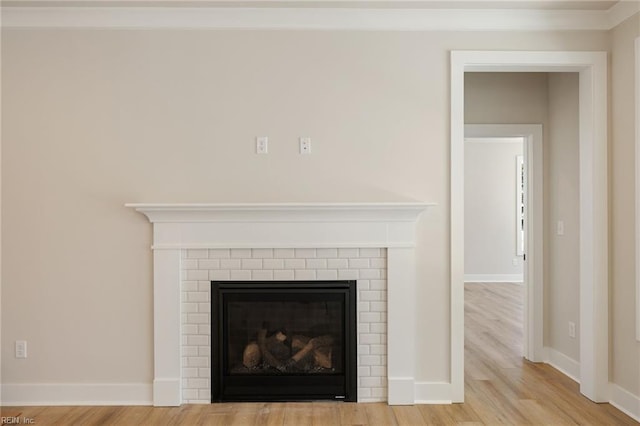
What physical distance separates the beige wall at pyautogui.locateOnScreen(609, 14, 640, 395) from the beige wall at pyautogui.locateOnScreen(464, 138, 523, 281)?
5.28m

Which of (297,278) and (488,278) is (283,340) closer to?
(297,278)

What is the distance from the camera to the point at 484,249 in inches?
326

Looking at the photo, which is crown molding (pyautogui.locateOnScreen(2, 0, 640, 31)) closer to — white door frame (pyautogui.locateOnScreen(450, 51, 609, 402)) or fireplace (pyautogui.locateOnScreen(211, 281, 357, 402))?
white door frame (pyautogui.locateOnScreen(450, 51, 609, 402))

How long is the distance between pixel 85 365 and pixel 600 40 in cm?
404

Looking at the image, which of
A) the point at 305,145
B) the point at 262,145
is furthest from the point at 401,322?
the point at 262,145

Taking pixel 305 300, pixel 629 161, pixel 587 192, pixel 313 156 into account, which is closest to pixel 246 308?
pixel 305 300

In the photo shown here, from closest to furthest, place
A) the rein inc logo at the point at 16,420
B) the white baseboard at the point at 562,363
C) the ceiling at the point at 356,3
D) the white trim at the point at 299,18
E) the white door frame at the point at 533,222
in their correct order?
the rein inc logo at the point at 16,420
the ceiling at the point at 356,3
the white trim at the point at 299,18
the white baseboard at the point at 562,363
the white door frame at the point at 533,222

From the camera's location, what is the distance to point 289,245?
9.78ft

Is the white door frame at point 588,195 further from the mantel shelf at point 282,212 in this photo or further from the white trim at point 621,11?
the mantel shelf at point 282,212

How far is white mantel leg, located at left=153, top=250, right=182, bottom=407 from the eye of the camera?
9.75 feet

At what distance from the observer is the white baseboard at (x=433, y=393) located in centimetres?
300

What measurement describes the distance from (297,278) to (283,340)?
43cm

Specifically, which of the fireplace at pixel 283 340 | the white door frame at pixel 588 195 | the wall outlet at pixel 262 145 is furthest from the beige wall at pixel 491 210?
the wall outlet at pixel 262 145

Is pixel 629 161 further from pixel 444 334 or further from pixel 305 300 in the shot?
pixel 305 300
